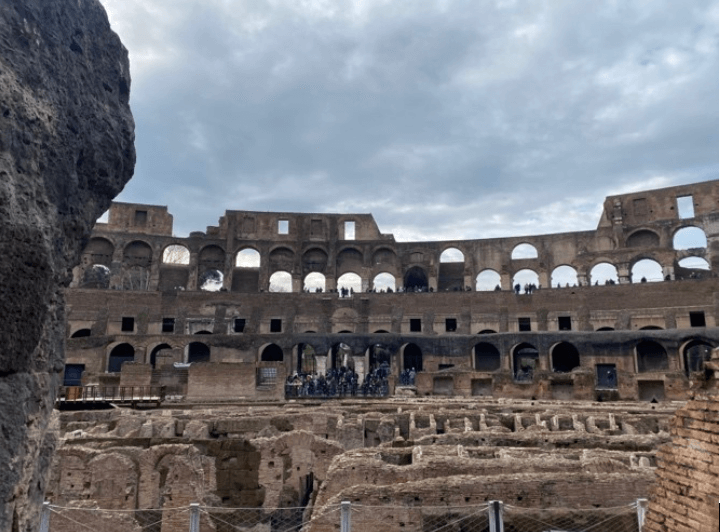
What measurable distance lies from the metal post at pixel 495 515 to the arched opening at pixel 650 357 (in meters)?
28.0

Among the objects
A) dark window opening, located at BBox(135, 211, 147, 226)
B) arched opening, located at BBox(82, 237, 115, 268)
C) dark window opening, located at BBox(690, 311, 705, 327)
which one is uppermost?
dark window opening, located at BBox(135, 211, 147, 226)

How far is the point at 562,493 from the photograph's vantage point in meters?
6.27

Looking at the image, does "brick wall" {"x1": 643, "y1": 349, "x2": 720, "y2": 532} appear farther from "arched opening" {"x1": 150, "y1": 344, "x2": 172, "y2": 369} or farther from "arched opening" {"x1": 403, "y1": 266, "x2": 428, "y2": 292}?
"arched opening" {"x1": 403, "y1": 266, "x2": 428, "y2": 292}

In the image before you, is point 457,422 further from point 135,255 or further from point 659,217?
point 135,255

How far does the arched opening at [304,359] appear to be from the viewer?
107 ft

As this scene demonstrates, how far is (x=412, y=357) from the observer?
34.4 m

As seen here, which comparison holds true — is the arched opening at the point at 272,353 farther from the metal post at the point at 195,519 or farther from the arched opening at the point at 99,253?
the metal post at the point at 195,519

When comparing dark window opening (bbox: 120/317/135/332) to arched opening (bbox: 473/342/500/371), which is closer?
arched opening (bbox: 473/342/500/371)

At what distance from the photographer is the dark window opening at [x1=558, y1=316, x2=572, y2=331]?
107 feet

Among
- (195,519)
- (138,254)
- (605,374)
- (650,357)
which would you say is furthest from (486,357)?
(195,519)

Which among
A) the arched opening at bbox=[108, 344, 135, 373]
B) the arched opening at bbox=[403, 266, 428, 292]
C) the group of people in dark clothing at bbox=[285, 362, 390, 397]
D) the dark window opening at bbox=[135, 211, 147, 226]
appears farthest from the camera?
the arched opening at bbox=[403, 266, 428, 292]

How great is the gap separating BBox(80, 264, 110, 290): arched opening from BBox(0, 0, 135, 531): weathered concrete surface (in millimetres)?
40673

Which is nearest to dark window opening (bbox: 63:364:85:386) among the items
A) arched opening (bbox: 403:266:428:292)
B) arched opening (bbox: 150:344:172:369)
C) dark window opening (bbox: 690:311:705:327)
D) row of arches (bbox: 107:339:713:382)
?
row of arches (bbox: 107:339:713:382)

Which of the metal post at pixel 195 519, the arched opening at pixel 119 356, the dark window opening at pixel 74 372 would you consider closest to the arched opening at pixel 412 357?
the arched opening at pixel 119 356
